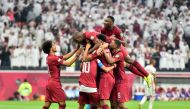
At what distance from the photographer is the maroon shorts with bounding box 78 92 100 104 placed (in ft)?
56.4

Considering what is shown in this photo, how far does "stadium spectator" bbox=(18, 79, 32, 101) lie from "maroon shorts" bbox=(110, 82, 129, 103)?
54.1ft

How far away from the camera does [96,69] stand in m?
17.3

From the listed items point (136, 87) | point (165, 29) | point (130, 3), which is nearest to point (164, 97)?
point (136, 87)

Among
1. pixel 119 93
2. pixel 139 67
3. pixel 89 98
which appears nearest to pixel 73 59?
pixel 89 98

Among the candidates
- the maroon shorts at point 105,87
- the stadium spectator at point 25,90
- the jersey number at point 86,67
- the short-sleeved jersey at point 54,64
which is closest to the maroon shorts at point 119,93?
the maroon shorts at point 105,87

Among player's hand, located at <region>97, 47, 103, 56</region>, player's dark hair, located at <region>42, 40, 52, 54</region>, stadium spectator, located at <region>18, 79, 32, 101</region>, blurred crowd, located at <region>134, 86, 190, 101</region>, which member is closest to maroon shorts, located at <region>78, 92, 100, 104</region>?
player's hand, located at <region>97, 47, 103, 56</region>

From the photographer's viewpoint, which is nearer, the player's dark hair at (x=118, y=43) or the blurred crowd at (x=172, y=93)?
the player's dark hair at (x=118, y=43)

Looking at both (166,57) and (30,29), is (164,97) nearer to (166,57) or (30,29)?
(166,57)

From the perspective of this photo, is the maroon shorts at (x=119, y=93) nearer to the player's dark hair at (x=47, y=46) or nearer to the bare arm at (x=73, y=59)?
the bare arm at (x=73, y=59)

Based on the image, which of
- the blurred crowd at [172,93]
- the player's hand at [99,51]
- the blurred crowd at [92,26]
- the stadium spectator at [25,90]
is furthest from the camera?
the blurred crowd at [172,93]

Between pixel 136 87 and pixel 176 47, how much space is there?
2.89 metres

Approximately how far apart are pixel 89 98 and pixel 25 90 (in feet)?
56.5

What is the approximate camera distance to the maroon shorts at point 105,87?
56.6ft

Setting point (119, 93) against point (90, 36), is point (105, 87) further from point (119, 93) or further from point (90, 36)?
point (90, 36)
